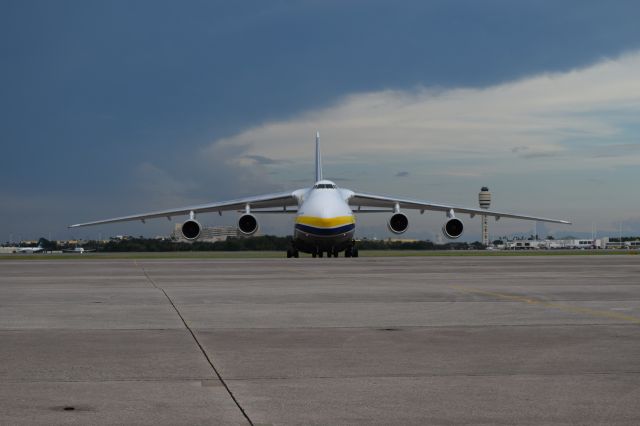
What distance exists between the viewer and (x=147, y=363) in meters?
6.92

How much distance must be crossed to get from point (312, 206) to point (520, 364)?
30272 mm

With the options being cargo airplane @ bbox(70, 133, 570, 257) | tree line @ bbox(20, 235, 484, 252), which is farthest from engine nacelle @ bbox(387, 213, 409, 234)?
tree line @ bbox(20, 235, 484, 252)

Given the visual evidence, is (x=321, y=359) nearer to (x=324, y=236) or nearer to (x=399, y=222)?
(x=324, y=236)

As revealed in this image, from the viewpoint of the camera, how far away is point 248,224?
40.8 m

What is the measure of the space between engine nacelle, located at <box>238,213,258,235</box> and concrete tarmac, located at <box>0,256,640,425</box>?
2674 cm

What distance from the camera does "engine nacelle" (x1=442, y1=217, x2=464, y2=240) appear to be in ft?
134

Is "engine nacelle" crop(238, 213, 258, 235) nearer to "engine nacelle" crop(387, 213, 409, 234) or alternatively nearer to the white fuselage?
the white fuselage

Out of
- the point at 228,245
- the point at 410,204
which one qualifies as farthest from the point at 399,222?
the point at 228,245

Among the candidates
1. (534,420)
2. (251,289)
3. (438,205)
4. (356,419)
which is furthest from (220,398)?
(438,205)

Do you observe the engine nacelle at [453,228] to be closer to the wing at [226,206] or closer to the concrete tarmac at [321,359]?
the wing at [226,206]

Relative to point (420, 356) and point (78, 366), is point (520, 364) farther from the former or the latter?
point (78, 366)

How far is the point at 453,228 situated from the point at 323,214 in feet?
26.3

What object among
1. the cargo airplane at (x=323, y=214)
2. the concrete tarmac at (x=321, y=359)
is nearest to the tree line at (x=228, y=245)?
the cargo airplane at (x=323, y=214)

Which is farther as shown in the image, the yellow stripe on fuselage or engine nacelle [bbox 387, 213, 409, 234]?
engine nacelle [bbox 387, 213, 409, 234]
